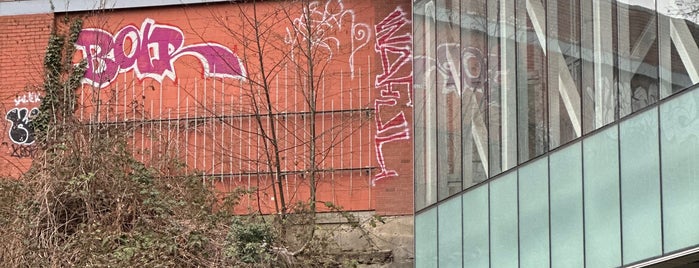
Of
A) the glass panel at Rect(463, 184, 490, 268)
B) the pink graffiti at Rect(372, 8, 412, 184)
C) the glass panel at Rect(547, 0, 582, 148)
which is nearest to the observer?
the glass panel at Rect(547, 0, 582, 148)

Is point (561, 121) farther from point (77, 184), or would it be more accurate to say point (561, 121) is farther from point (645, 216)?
point (77, 184)

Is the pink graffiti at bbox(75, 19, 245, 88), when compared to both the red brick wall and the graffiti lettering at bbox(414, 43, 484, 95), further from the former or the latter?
the graffiti lettering at bbox(414, 43, 484, 95)

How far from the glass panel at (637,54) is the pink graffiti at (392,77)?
8.26m

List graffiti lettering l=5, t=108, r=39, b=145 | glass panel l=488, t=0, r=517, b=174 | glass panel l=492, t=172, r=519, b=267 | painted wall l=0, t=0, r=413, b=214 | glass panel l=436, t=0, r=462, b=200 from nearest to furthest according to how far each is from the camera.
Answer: glass panel l=492, t=172, r=519, b=267
glass panel l=488, t=0, r=517, b=174
glass panel l=436, t=0, r=462, b=200
painted wall l=0, t=0, r=413, b=214
graffiti lettering l=5, t=108, r=39, b=145

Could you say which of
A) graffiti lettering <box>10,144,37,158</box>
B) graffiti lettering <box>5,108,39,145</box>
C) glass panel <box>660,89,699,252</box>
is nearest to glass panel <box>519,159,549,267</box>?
glass panel <box>660,89,699,252</box>

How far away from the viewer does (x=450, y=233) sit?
64.6 feet

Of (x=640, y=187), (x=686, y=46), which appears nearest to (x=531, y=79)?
(x=640, y=187)

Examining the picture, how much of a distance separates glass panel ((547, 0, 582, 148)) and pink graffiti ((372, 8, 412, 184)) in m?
6.33

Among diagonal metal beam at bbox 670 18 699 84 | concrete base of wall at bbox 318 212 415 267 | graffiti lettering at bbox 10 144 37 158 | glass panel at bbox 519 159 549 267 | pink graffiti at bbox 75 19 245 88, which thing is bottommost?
concrete base of wall at bbox 318 212 415 267

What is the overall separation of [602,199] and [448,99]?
226 inches

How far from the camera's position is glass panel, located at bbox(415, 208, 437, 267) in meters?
20.4

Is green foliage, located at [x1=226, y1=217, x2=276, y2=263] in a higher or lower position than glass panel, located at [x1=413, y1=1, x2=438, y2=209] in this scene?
lower

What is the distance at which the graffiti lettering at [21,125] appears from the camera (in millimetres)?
24797

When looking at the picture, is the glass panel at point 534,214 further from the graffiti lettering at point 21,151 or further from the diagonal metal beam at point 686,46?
the graffiti lettering at point 21,151
